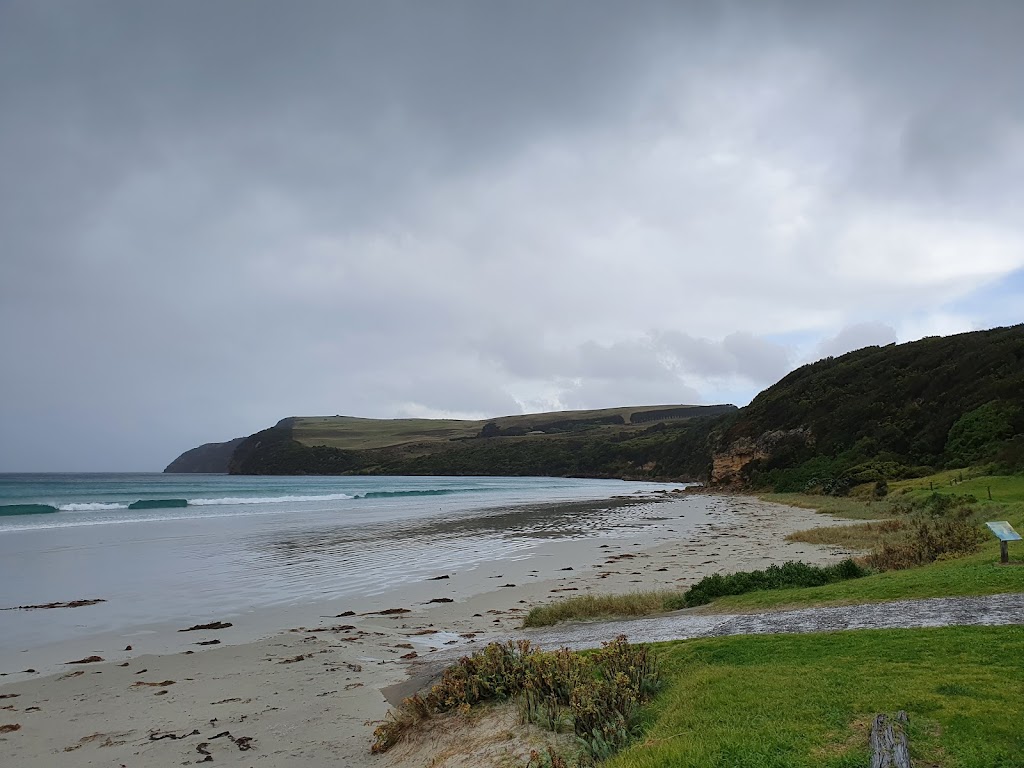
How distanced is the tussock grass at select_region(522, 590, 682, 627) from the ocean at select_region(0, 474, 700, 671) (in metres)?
5.45

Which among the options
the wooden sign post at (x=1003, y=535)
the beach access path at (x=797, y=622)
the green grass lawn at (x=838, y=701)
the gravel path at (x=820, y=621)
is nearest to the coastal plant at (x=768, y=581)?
the beach access path at (x=797, y=622)

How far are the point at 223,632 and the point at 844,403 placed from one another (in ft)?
176

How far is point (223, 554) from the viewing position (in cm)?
2541

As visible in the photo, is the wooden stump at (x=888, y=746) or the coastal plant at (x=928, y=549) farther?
the coastal plant at (x=928, y=549)

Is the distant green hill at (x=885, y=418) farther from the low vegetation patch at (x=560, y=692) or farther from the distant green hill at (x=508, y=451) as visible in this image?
the distant green hill at (x=508, y=451)

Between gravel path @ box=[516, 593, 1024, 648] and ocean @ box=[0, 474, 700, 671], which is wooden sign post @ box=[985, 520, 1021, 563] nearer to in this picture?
gravel path @ box=[516, 593, 1024, 648]

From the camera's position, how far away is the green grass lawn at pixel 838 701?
446 centimetres

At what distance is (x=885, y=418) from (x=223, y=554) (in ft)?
151

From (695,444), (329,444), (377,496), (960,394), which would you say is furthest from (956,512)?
(329,444)

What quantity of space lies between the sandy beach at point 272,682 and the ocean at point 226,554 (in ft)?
6.71

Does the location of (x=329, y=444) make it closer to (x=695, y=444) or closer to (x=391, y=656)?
(x=695, y=444)

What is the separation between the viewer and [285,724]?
26.0 ft

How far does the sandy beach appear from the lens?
23.9ft

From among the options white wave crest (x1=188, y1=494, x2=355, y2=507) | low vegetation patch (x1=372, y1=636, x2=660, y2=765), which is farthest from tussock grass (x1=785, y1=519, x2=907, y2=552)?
white wave crest (x1=188, y1=494, x2=355, y2=507)
